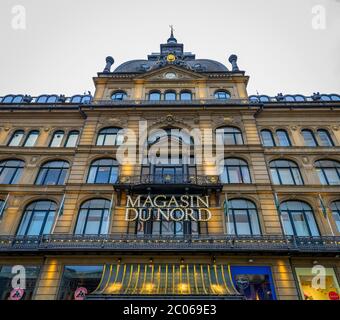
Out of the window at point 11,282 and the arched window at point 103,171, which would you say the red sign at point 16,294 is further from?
the arched window at point 103,171

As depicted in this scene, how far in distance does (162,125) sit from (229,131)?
597cm

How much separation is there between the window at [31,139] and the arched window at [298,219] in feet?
69.4

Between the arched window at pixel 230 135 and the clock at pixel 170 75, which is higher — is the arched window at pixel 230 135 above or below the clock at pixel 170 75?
below

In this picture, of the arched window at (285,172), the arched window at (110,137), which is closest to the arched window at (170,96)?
the arched window at (110,137)

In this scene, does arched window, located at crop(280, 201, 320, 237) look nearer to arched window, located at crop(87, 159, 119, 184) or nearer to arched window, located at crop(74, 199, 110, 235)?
arched window, located at crop(74, 199, 110, 235)

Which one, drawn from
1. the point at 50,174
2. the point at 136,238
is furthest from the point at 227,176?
the point at 50,174

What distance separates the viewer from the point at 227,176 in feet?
70.6

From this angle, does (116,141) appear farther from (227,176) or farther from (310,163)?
(310,163)

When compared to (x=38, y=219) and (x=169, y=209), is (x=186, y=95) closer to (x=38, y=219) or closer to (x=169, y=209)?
(x=169, y=209)

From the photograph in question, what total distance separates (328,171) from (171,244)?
14130 millimetres

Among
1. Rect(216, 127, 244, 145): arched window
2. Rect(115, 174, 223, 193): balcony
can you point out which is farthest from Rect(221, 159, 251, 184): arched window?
Rect(216, 127, 244, 145): arched window

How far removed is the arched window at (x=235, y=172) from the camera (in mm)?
21328

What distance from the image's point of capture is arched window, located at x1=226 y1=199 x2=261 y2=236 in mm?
18562
